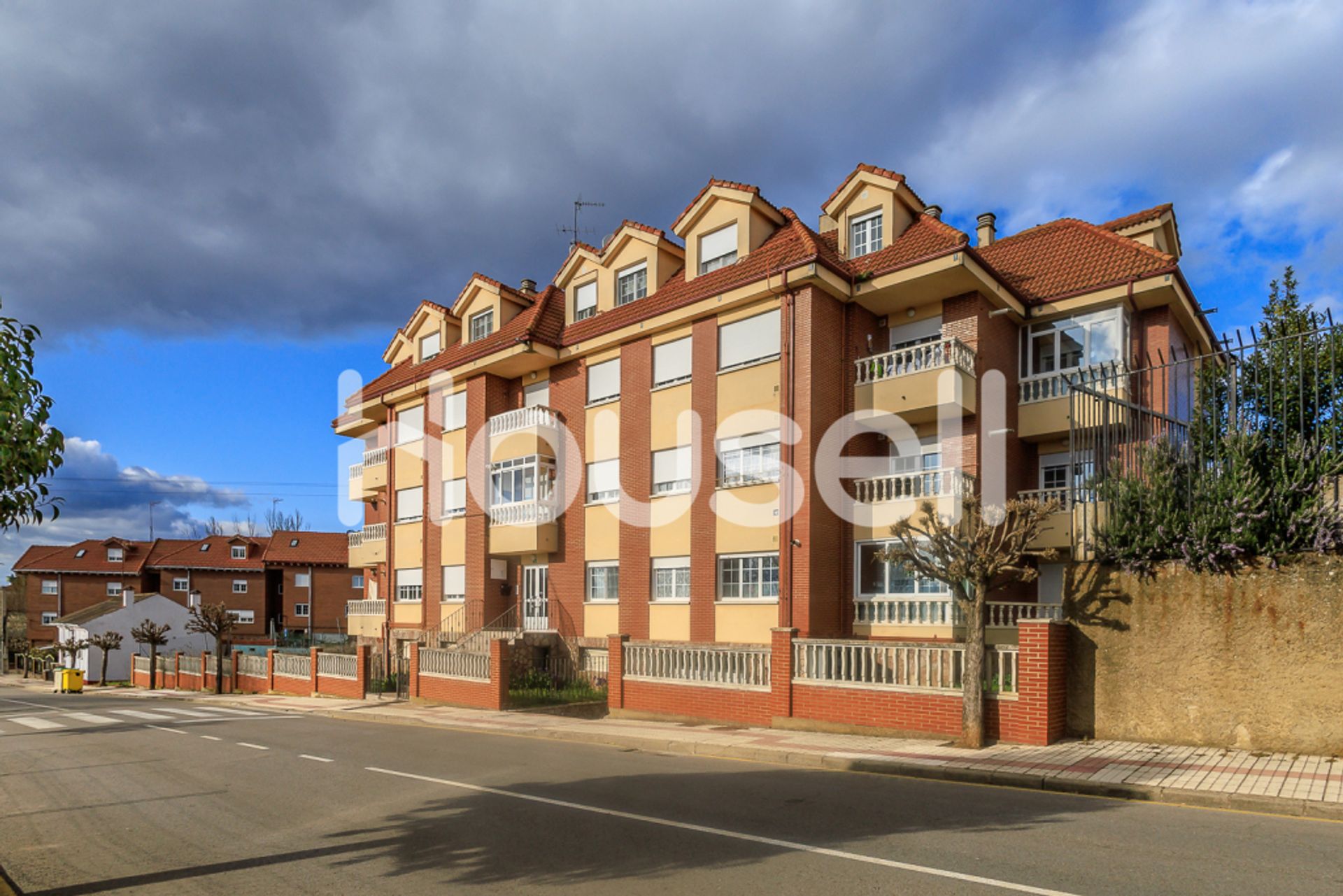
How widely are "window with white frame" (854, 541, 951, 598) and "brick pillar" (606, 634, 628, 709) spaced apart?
583cm

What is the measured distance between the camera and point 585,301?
1070 inches

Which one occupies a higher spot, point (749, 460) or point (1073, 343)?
point (1073, 343)

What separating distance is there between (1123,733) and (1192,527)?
2846mm

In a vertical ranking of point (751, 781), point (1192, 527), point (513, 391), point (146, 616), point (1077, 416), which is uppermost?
point (513, 391)

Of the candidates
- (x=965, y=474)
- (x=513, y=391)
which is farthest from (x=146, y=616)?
(x=965, y=474)

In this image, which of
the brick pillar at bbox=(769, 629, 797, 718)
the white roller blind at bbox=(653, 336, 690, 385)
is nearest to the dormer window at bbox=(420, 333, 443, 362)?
the white roller blind at bbox=(653, 336, 690, 385)

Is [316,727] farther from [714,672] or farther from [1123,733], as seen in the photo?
[1123,733]

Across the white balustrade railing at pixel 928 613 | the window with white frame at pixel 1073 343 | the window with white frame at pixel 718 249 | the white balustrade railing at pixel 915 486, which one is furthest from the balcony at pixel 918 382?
the window with white frame at pixel 718 249

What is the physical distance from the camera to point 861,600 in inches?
792

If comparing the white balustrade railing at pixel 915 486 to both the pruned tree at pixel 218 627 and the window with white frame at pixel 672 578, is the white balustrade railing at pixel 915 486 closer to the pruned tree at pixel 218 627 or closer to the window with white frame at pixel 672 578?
the window with white frame at pixel 672 578

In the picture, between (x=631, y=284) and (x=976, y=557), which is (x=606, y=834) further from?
(x=631, y=284)

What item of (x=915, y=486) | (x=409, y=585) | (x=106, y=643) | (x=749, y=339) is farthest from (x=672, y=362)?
(x=106, y=643)

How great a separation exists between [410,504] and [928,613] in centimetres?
1931

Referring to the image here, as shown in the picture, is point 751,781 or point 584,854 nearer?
point 584,854
